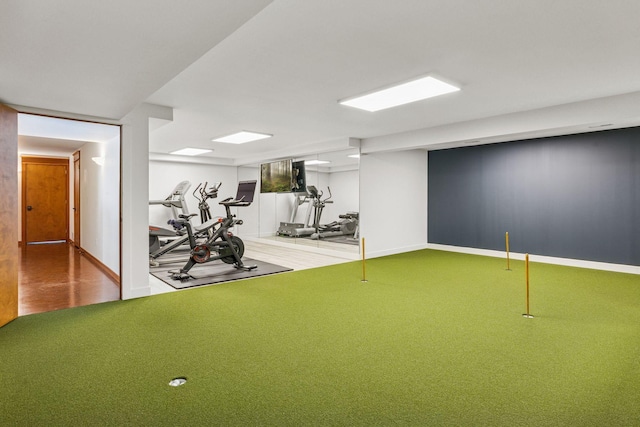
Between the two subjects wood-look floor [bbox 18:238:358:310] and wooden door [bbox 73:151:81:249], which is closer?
wood-look floor [bbox 18:238:358:310]

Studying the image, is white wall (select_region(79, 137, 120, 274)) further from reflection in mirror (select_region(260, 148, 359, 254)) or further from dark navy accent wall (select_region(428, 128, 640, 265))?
dark navy accent wall (select_region(428, 128, 640, 265))

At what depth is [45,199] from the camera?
9750 mm

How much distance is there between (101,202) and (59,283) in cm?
172

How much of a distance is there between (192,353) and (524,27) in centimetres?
359

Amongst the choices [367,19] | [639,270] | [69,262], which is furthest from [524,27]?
[69,262]

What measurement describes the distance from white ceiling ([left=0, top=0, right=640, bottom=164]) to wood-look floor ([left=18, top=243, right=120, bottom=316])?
7.37 ft

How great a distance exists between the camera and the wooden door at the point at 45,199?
9445 millimetres

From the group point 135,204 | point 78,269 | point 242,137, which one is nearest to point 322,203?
point 242,137

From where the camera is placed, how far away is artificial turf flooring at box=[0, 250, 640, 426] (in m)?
2.08

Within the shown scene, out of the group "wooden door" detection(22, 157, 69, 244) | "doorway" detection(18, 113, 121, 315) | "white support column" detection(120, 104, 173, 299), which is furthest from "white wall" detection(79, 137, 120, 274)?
"wooden door" detection(22, 157, 69, 244)

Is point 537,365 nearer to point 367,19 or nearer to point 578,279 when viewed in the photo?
point 367,19

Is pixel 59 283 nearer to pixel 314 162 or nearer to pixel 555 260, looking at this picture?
pixel 314 162

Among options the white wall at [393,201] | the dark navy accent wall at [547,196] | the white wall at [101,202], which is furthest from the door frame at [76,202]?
the dark navy accent wall at [547,196]

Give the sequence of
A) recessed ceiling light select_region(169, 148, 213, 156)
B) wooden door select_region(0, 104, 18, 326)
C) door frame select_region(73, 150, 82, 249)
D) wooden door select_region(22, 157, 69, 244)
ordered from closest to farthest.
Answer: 1. wooden door select_region(0, 104, 18, 326)
2. door frame select_region(73, 150, 82, 249)
3. recessed ceiling light select_region(169, 148, 213, 156)
4. wooden door select_region(22, 157, 69, 244)
